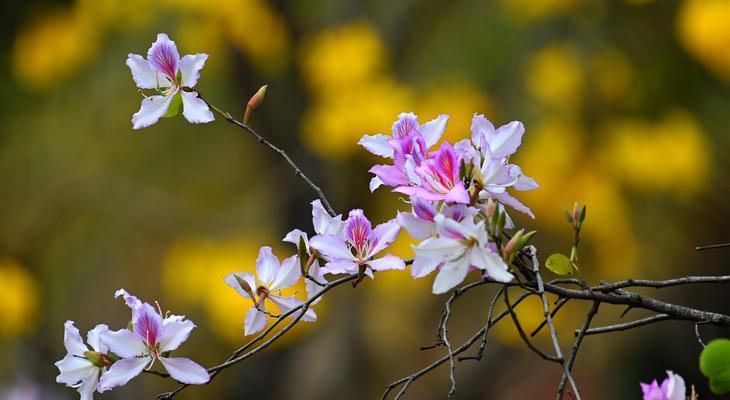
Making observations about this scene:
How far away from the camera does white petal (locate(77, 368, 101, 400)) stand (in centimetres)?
83

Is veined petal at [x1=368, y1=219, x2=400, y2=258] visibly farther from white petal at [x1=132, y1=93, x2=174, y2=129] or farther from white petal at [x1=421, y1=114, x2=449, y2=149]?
white petal at [x1=132, y1=93, x2=174, y2=129]

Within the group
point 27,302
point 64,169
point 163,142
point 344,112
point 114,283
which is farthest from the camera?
point 114,283

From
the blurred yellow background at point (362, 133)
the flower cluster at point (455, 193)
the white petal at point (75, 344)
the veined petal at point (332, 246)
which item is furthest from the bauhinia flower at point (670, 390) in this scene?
the blurred yellow background at point (362, 133)

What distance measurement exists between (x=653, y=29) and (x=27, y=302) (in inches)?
107

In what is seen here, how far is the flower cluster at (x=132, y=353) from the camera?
790 mm

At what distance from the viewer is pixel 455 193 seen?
0.76m

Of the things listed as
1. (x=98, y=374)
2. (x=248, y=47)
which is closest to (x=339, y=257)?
(x=98, y=374)

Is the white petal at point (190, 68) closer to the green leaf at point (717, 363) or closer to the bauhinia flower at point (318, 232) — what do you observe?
the bauhinia flower at point (318, 232)

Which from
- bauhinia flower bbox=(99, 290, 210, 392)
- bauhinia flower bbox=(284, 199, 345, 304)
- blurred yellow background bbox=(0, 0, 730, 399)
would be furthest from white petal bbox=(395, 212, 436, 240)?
blurred yellow background bbox=(0, 0, 730, 399)

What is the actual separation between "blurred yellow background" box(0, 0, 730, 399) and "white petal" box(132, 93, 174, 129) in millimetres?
2360

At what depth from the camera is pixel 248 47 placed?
381 cm

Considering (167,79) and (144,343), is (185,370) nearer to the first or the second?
(144,343)

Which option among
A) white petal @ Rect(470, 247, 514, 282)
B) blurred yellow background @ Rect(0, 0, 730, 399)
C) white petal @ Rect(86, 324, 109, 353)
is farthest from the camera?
blurred yellow background @ Rect(0, 0, 730, 399)

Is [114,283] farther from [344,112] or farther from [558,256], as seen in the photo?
[558,256]
